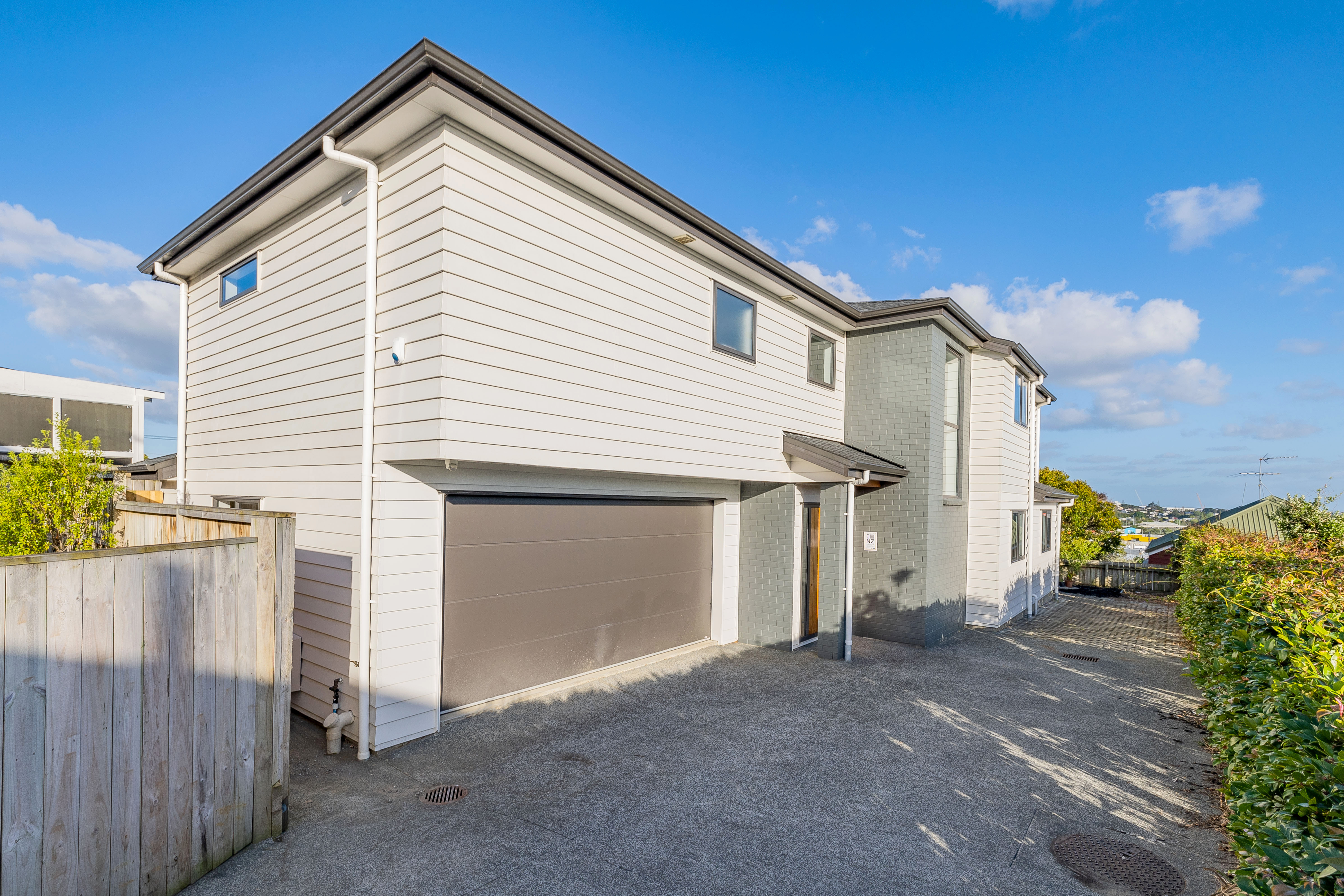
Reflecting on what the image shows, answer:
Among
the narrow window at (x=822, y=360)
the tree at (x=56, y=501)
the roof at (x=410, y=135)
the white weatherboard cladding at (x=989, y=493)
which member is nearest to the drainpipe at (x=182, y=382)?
the roof at (x=410, y=135)

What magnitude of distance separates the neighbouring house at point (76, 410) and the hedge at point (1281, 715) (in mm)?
23536

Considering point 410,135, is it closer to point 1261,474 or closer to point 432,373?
point 432,373

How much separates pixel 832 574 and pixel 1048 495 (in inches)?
365

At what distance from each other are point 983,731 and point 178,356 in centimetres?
1055

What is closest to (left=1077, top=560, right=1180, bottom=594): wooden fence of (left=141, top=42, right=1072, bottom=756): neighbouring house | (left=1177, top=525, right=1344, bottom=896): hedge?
(left=141, top=42, right=1072, bottom=756): neighbouring house

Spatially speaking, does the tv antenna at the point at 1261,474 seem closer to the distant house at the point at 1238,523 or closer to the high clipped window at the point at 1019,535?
the distant house at the point at 1238,523

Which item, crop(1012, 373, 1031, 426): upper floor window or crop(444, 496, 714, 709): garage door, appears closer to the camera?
crop(444, 496, 714, 709): garage door

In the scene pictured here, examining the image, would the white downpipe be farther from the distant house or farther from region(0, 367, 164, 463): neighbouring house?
the distant house

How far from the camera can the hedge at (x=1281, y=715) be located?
1907mm

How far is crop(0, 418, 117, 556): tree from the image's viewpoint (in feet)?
20.7

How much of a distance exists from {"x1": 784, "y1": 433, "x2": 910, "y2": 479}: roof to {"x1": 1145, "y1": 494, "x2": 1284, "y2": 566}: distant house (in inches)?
750

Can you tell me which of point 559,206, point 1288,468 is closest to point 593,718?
point 559,206

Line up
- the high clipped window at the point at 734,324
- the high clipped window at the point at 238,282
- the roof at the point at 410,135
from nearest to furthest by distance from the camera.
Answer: the roof at the point at 410,135
the high clipped window at the point at 238,282
the high clipped window at the point at 734,324

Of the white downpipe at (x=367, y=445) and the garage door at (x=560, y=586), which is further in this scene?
the garage door at (x=560, y=586)
